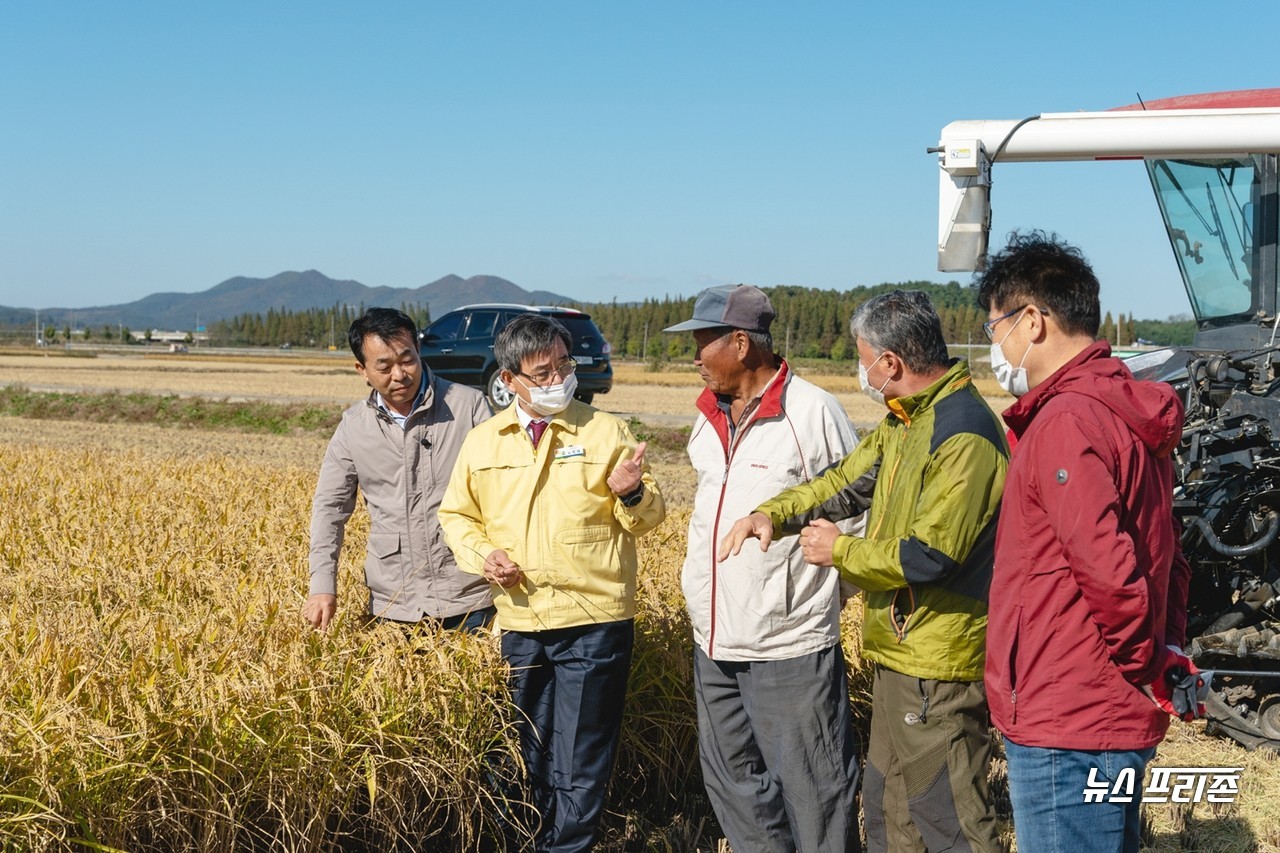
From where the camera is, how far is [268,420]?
20469mm

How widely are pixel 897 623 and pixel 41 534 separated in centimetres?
552

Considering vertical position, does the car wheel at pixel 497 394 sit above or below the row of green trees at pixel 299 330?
below

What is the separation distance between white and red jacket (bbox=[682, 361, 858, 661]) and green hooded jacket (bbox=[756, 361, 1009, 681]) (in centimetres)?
22

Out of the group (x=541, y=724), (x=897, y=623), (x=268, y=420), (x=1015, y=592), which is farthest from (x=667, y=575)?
(x=268, y=420)

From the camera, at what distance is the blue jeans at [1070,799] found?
2219 mm

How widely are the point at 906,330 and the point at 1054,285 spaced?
618 mm

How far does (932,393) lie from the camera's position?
2873 millimetres

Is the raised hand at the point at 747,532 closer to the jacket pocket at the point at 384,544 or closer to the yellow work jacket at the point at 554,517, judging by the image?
the yellow work jacket at the point at 554,517

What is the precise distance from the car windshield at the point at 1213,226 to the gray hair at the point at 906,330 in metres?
3.35

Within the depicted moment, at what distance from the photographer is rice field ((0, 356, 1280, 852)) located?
2.84 meters

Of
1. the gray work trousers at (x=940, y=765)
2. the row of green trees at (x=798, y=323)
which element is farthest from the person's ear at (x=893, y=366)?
the row of green trees at (x=798, y=323)

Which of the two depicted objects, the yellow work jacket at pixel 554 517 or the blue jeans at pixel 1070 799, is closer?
the blue jeans at pixel 1070 799

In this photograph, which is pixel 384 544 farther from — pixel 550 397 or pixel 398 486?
pixel 550 397

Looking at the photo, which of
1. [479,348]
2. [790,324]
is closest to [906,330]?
[479,348]
